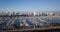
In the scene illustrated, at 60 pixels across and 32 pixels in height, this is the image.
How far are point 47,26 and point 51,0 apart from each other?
0.45m

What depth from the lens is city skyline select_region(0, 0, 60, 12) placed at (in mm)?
1977

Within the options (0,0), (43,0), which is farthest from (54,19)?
(0,0)

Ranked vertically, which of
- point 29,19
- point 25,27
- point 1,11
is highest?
point 1,11

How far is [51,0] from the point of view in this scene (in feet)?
6.66

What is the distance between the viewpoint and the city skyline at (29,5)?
77.8 inches

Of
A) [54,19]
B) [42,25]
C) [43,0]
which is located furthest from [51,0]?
[42,25]

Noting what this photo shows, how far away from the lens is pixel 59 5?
202 cm

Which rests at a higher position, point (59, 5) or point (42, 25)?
point (59, 5)

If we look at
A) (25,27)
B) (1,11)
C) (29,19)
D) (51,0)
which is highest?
(51,0)

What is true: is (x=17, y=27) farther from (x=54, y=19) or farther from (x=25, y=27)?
(x=54, y=19)

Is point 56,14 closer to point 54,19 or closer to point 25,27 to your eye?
point 54,19

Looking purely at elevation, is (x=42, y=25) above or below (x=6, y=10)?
below

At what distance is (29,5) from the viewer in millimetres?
2006

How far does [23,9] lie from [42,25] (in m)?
0.41
